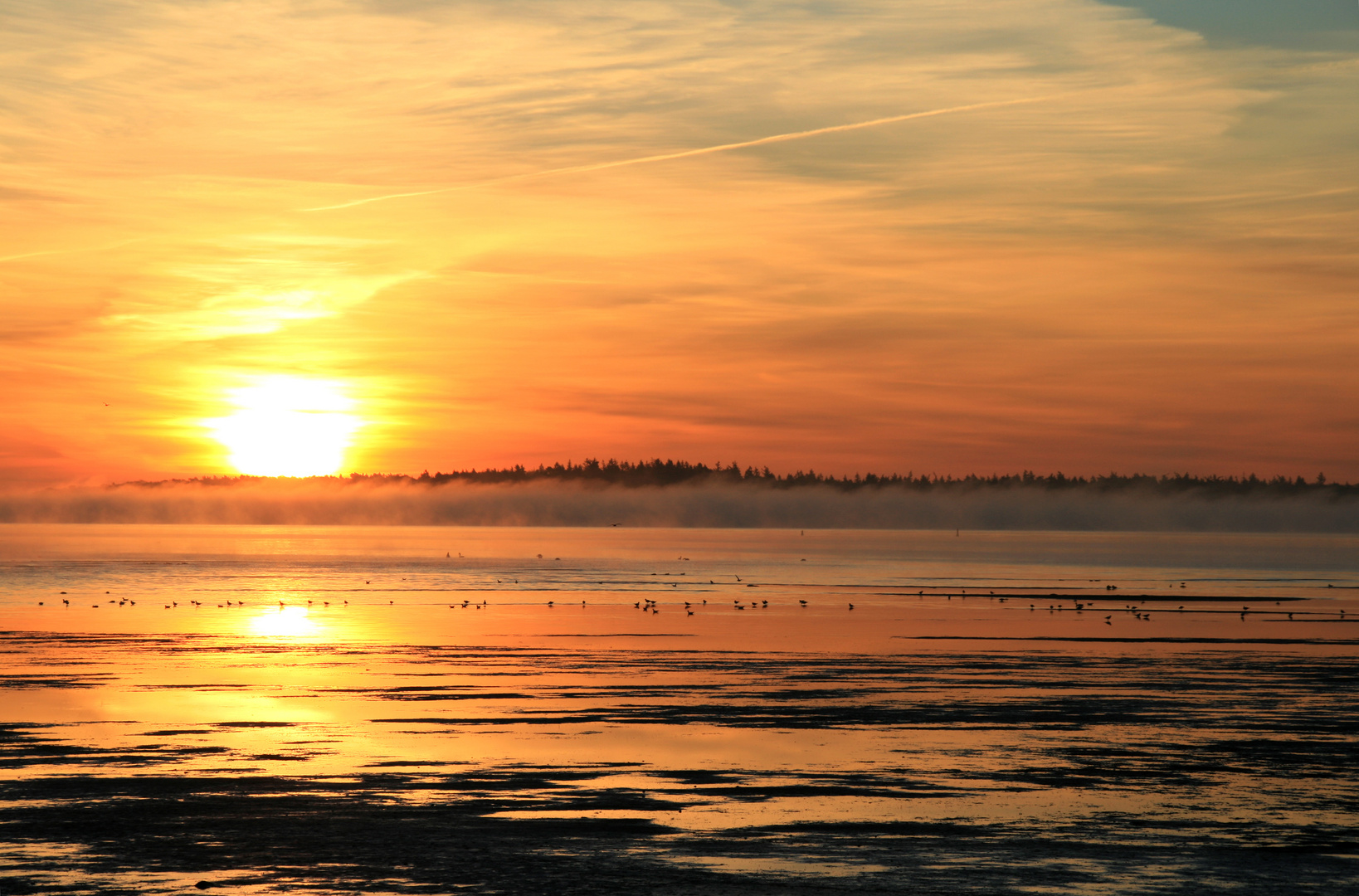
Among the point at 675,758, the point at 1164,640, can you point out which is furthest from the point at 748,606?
the point at 675,758

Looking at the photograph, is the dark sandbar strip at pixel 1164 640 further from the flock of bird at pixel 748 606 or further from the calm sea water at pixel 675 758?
the flock of bird at pixel 748 606

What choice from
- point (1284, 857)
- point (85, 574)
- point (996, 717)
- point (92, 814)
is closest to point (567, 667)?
point (996, 717)

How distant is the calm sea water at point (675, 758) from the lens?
15.8 metres

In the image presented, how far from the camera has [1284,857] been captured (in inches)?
637

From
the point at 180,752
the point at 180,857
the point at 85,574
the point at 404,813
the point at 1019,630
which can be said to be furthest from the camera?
the point at 85,574

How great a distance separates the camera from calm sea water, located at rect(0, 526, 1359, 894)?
15758mm

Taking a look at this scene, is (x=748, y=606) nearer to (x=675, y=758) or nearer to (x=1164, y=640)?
(x=1164, y=640)

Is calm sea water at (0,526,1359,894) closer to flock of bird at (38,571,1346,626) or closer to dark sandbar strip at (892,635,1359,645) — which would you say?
dark sandbar strip at (892,635,1359,645)

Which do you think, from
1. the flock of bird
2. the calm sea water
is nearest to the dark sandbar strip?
the calm sea water

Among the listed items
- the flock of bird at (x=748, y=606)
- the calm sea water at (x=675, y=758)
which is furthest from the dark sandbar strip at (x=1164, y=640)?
the flock of bird at (x=748, y=606)

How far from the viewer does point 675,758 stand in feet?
75.2

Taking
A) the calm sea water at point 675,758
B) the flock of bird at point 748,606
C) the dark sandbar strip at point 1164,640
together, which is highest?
the calm sea water at point 675,758

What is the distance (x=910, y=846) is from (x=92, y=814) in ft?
34.7

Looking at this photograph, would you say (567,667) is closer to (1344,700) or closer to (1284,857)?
(1344,700)
